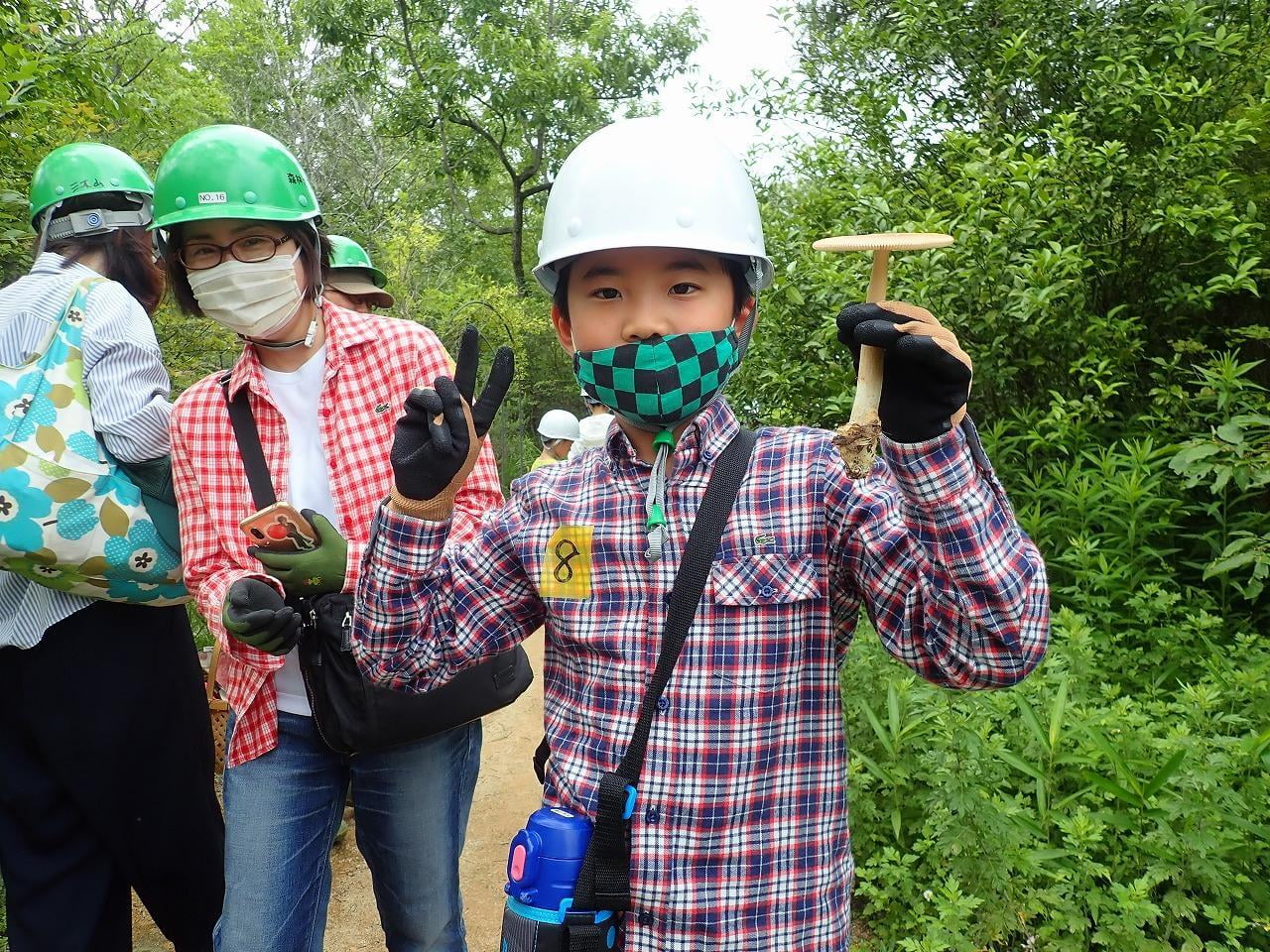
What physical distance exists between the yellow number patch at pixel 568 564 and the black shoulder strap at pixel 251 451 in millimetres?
824

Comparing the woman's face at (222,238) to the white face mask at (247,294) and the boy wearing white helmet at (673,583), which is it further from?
the boy wearing white helmet at (673,583)

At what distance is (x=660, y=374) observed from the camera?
4.71ft

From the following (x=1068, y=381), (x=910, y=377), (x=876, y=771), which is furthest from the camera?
(x=1068, y=381)

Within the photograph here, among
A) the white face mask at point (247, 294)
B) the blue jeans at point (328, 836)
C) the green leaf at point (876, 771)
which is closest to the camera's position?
the blue jeans at point (328, 836)

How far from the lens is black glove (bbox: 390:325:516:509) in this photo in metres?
1.38

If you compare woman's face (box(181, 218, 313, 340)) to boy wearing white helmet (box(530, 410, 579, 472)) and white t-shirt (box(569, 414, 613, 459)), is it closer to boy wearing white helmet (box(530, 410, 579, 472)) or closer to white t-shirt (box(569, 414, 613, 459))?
white t-shirt (box(569, 414, 613, 459))

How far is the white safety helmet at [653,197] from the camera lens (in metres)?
1.47

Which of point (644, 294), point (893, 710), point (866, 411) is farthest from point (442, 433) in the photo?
point (893, 710)

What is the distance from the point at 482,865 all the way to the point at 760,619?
3.02m

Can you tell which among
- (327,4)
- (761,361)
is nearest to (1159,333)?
(761,361)

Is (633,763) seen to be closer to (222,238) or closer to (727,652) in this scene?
(727,652)

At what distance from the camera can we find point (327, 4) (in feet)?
41.6

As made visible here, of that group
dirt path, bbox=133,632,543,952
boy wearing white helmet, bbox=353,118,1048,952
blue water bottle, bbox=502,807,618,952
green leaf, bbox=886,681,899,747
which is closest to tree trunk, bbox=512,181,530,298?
dirt path, bbox=133,632,543,952

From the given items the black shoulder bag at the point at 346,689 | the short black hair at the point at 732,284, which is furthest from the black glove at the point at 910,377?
the black shoulder bag at the point at 346,689
